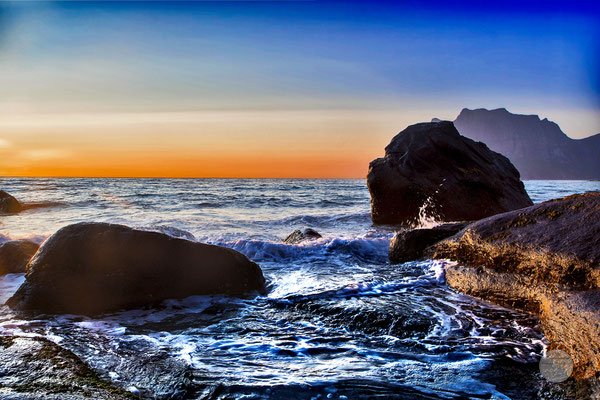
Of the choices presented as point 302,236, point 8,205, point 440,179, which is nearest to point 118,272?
point 302,236

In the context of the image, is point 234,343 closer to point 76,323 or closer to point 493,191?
point 76,323

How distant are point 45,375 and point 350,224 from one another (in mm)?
11570

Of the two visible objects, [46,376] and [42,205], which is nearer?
[46,376]

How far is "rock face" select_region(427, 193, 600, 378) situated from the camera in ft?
9.42

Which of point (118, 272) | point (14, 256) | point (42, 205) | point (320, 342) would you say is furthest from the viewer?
point (42, 205)

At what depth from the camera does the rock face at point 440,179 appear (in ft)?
36.2

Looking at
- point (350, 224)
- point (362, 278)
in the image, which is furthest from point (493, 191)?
point (362, 278)

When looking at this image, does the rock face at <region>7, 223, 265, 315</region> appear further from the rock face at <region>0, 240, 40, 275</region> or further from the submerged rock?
the rock face at <region>0, 240, 40, 275</region>

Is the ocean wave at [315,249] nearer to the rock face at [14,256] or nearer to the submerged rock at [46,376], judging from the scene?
the rock face at [14,256]

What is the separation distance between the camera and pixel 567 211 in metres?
4.18

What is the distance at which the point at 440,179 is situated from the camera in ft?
37.8

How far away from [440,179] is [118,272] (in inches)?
373

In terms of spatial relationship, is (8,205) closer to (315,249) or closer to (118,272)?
(315,249)

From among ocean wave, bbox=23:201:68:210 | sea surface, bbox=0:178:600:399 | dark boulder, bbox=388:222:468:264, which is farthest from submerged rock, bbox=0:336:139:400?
ocean wave, bbox=23:201:68:210
